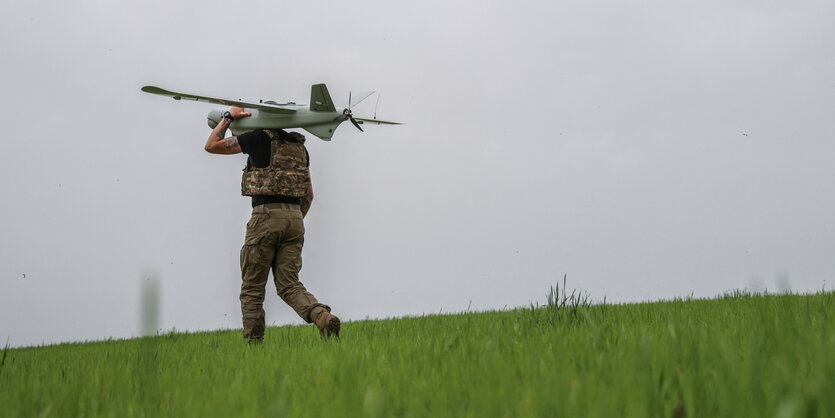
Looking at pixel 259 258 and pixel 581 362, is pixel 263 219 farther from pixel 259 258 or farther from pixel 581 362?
pixel 581 362

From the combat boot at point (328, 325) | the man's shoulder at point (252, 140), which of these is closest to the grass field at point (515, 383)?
the combat boot at point (328, 325)

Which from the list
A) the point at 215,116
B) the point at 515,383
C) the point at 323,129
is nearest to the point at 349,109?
the point at 323,129

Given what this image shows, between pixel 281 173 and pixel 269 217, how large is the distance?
17.3 inches

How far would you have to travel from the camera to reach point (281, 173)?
5402mm

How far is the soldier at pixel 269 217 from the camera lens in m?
5.35

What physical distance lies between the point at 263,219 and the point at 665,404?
4.46 meters

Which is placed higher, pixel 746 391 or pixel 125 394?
pixel 746 391

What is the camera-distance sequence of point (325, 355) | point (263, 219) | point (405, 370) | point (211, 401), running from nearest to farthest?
point (211, 401) → point (405, 370) → point (325, 355) → point (263, 219)

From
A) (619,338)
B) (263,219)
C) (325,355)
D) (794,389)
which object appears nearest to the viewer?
(794,389)

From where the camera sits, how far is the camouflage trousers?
17.5 ft

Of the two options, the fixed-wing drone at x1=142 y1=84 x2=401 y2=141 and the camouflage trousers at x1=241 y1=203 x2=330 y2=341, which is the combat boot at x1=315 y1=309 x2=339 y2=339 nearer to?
the camouflage trousers at x1=241 y1=203 x2=330 y2=341

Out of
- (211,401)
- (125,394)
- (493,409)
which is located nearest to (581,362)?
(493,409)

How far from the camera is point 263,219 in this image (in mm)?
5340

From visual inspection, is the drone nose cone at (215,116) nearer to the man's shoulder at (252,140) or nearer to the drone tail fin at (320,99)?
the man's shoulder at (252,140)
